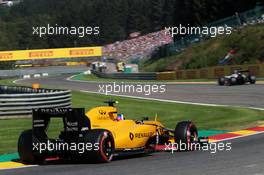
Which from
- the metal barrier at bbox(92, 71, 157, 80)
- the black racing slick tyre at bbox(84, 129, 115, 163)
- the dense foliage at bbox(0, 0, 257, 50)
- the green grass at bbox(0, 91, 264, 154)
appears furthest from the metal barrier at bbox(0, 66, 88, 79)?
the black racing slick tyre at bbox(84, 129, 115, 163)

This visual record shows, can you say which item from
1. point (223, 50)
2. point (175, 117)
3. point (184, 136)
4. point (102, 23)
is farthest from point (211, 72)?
point (102, 23)

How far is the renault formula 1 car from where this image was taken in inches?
338

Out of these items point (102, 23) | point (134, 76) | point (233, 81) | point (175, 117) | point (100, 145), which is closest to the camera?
point (100, 145)

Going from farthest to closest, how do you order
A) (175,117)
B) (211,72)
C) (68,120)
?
(211,72)
(175,117)
(68,120)

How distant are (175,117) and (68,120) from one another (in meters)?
8.31

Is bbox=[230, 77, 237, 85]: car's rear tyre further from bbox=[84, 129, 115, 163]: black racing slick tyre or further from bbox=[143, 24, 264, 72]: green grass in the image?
bbox=[84, 129, 115, 163]: black racing slick tyre

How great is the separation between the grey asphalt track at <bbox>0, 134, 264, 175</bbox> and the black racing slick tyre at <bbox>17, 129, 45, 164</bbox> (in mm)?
291

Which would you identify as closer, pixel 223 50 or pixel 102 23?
pixel 223 50

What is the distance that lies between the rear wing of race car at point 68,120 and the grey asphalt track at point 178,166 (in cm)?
56

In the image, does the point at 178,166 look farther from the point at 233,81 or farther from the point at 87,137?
the point at 233,81

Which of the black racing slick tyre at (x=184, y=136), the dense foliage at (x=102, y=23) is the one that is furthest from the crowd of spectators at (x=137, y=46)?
the black racing slick tyre at (x=184, y=136)

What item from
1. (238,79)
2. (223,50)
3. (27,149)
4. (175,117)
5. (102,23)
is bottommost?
(175,117)

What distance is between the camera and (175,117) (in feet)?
54.5

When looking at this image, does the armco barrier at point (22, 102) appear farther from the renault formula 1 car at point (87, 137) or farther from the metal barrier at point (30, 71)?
the metal barrier at point (30, 71)
